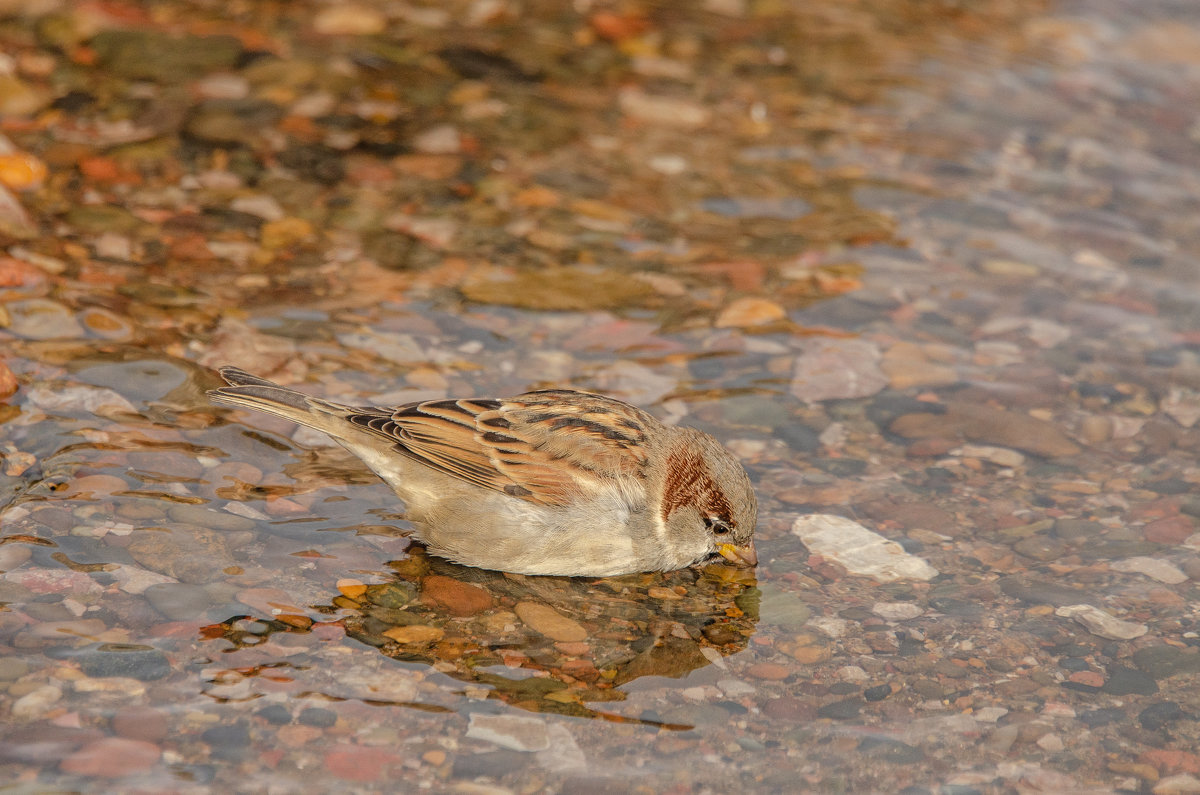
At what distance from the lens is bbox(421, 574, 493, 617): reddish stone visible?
5.10 m

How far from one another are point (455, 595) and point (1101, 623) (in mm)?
2637

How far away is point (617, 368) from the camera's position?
6.74 meters

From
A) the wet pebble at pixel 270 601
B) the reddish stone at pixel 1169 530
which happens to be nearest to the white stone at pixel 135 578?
the wet pebble at pixel 270 601

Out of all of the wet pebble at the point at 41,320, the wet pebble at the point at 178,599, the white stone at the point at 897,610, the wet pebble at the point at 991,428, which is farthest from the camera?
the wet pebble at the point at 991,428

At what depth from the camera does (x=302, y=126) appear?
27.9 ft

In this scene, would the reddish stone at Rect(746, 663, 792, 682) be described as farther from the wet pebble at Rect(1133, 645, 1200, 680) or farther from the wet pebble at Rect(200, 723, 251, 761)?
the wet pebble at Rect(200, 723, 251, 761)

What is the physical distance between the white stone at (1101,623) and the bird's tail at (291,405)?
10.2ft

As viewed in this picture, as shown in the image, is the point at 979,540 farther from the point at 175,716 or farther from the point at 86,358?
the point at 86,358

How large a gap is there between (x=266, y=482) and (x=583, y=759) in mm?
2101

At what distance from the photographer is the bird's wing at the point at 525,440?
17.2 feet

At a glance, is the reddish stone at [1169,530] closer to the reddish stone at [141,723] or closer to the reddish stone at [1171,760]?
the reddish stone at [1171,760]

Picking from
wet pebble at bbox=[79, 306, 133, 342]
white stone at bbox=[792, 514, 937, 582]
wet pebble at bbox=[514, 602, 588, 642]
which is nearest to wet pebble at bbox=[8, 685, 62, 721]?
wet pebble at bbox=[514, 602, 588, 642]

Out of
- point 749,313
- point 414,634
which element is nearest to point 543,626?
point 414,634

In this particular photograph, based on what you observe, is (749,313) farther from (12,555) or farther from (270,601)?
(12,555)
